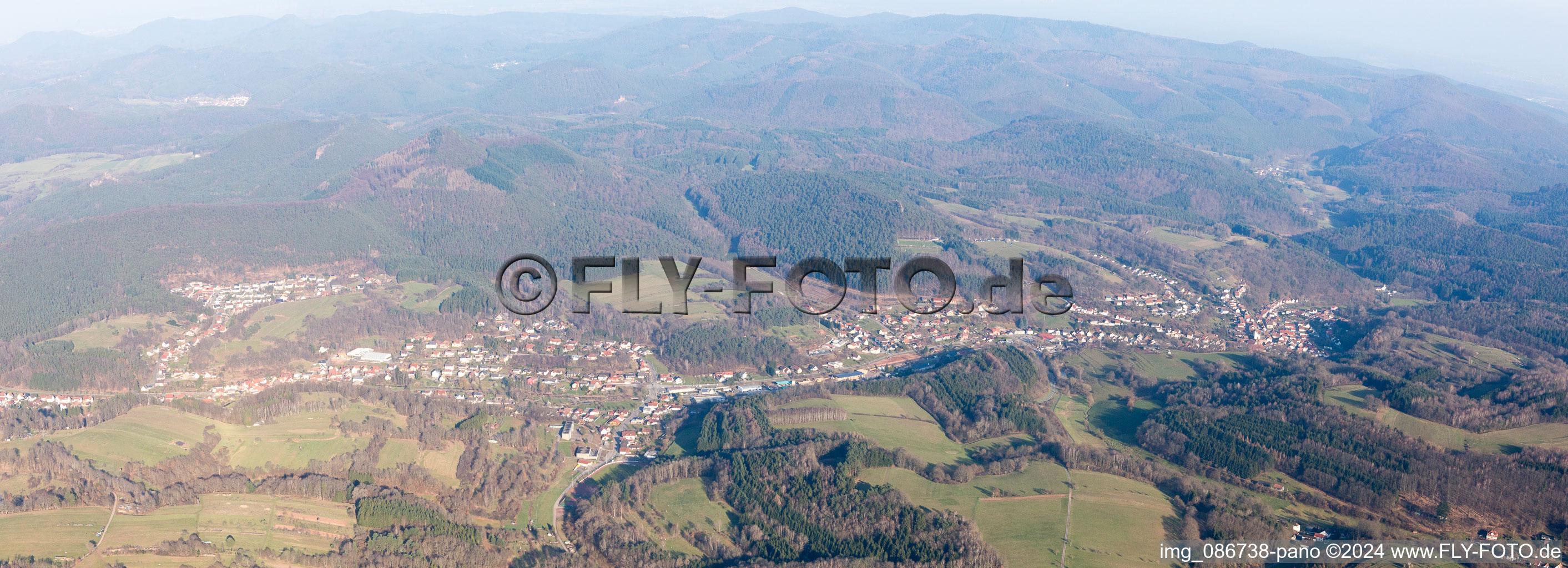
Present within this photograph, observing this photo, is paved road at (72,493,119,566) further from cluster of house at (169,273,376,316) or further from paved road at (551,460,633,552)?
cluster of house at (169,273,376,316)

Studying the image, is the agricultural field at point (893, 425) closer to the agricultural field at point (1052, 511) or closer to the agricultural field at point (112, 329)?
the agricultural field at point (1052, 511)

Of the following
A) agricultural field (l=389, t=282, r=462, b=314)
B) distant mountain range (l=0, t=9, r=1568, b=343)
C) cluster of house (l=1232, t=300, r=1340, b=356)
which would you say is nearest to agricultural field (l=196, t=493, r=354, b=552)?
agricultural field (l=389, t=282, r=462, b=314)

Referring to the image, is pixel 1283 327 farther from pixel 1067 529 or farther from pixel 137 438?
pixel 137 438

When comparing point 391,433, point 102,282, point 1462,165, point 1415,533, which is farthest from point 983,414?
point 1462,165

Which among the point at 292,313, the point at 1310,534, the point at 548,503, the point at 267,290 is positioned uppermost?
the point at 267,290

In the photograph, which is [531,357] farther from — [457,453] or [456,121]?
[456,121]

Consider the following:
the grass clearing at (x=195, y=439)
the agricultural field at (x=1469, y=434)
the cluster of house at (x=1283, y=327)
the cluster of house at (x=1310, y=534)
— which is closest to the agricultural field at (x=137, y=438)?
the grass clearing at (x=195, y=439)

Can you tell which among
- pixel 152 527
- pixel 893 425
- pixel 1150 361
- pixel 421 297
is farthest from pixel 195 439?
pixel 1150 361
